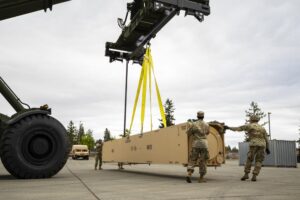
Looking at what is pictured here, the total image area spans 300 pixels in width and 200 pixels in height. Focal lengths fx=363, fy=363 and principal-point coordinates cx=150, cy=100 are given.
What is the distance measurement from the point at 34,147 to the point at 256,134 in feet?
19.3

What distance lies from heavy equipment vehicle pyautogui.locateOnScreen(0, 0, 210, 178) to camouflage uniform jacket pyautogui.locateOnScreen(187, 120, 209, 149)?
283 centimetres

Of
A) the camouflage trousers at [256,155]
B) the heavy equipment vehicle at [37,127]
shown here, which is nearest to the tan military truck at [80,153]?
the heavy equipment vehicle at [37,127]

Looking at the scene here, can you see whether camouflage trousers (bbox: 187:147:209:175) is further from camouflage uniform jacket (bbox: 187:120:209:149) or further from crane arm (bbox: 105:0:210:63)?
crane arm (bbox: 105:0:210:63)

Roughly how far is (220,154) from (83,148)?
34369mm

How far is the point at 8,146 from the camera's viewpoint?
8.79 m

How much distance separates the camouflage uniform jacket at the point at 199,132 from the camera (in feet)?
30.1

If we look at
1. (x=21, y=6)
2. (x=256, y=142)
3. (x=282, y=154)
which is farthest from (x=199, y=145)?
(x=282, y=154)

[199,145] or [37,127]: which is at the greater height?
[37,127]

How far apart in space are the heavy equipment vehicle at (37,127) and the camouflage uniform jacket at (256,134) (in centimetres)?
320

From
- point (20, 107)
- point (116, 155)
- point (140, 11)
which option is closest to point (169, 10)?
point (140, 11)

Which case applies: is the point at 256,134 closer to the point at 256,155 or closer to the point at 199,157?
the point at 256,155

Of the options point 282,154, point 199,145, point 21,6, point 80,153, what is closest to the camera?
point 21,6

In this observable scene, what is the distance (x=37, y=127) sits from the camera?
934cm

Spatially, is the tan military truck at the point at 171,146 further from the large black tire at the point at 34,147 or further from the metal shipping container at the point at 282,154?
the metal shipping container at the point at 282,154
